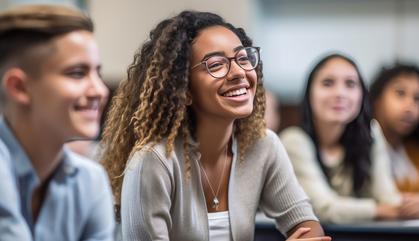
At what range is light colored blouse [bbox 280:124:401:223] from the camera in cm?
153

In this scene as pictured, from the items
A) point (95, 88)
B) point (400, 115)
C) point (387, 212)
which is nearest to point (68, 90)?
point (95, 88)

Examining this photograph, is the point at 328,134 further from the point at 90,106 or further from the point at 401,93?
the point at 90,106

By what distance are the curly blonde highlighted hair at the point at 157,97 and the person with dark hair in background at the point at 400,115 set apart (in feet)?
2.79

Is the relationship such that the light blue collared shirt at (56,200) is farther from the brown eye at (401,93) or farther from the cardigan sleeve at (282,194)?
the brown eye at (401,93)

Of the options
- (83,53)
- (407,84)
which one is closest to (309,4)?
(407,84)

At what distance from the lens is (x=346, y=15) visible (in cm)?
359

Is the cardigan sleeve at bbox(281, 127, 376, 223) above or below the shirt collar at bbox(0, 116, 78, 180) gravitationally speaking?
below

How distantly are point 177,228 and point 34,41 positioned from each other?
43cm

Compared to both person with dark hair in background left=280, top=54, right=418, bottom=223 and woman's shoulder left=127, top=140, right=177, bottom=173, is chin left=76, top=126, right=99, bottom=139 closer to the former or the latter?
woman's shoulder left=127, top=140, right=177, bottom=173

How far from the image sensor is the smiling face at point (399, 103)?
6.29 feet

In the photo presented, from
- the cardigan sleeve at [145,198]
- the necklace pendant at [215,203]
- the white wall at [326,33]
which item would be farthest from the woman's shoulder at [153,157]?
the white wall at [326,33]

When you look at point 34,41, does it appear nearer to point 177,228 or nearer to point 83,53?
point 83,53

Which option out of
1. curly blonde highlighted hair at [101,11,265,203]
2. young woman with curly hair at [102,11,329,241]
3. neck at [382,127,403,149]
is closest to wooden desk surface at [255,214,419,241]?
young woman with curly hair at [102,11,329,241]

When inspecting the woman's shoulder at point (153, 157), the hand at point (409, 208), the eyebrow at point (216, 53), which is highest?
the eyebrow at point (216, 53)
